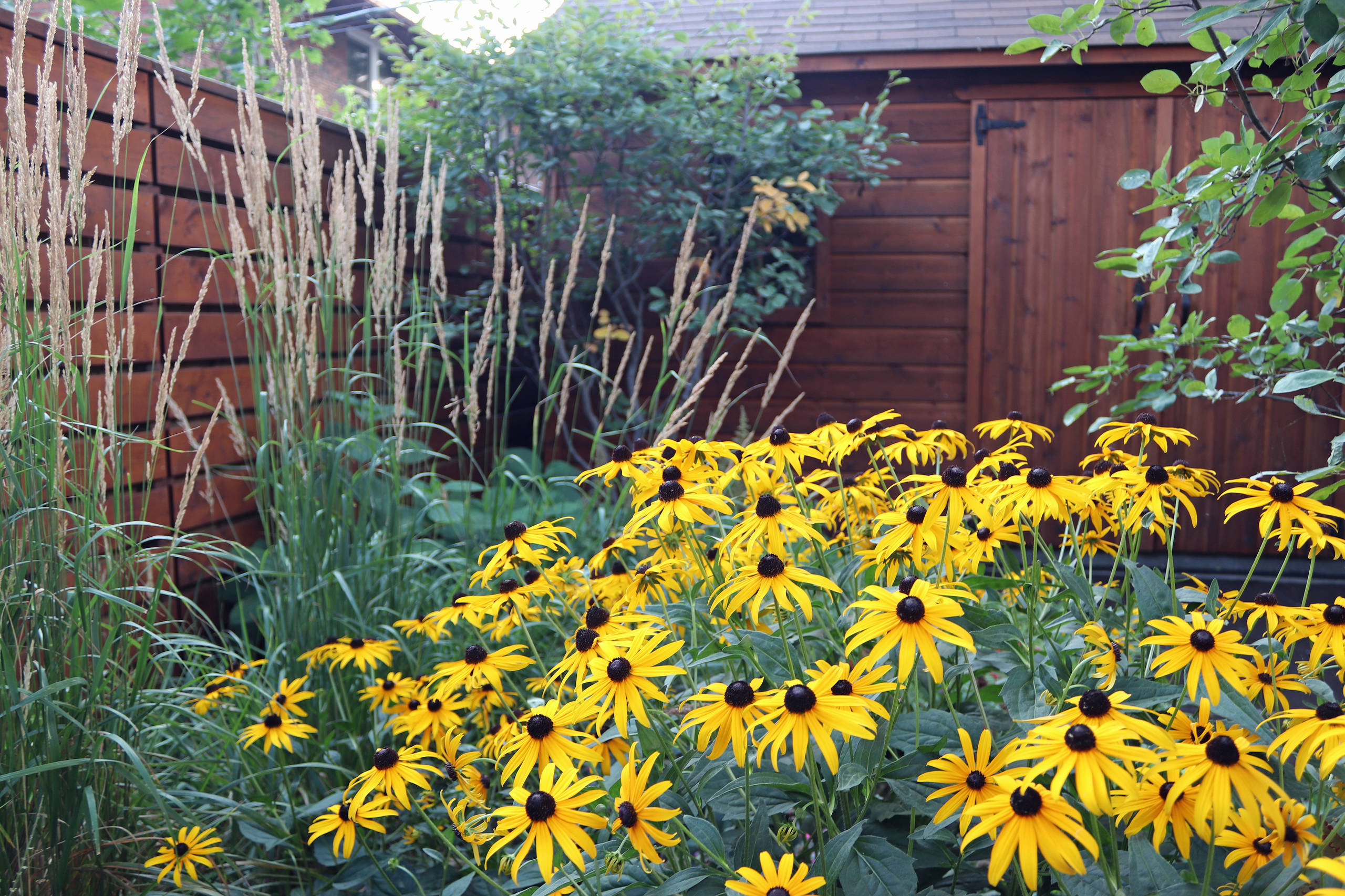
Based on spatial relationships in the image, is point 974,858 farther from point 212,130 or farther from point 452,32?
point 452,32

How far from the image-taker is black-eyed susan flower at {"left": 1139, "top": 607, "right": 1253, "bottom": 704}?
789 millimetres

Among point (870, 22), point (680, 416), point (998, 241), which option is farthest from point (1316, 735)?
point (870, 22)

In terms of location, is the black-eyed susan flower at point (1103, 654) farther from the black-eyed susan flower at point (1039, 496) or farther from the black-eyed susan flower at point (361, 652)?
the black-eyed susan flower at point (361, 652)

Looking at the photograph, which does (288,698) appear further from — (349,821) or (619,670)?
(619,670)

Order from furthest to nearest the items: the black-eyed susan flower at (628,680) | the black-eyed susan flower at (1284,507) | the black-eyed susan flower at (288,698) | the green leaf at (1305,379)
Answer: the black-eyed susan flower at (288,698)
the green leaf at (1305,379)
the black-eyed susan flower at (1284,507)
the black-eyed susan flower at (628,680)

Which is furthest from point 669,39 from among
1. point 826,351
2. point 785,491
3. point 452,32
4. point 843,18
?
point 785,491

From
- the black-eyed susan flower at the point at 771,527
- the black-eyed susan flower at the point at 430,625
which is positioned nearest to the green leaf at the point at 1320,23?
the black-eyed susan flower at the point at 771,527

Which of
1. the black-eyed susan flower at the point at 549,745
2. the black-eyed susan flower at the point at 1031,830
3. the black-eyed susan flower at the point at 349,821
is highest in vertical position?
the black-eyed susan flower at the point at 1031,830

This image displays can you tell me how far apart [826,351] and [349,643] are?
130 inches

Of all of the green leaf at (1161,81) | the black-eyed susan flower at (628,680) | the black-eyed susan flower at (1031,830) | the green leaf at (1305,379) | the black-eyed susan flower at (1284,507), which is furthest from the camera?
the green leaf at (1161,81)

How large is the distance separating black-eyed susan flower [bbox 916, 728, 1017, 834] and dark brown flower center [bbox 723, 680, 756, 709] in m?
0.16

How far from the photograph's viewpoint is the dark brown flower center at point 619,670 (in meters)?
0.87

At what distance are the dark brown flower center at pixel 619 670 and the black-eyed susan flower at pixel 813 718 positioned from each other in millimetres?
146

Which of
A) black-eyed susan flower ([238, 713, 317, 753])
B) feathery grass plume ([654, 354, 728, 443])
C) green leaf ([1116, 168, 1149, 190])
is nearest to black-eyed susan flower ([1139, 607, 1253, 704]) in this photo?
green leaf ([1116, 168, 1149, 190])
